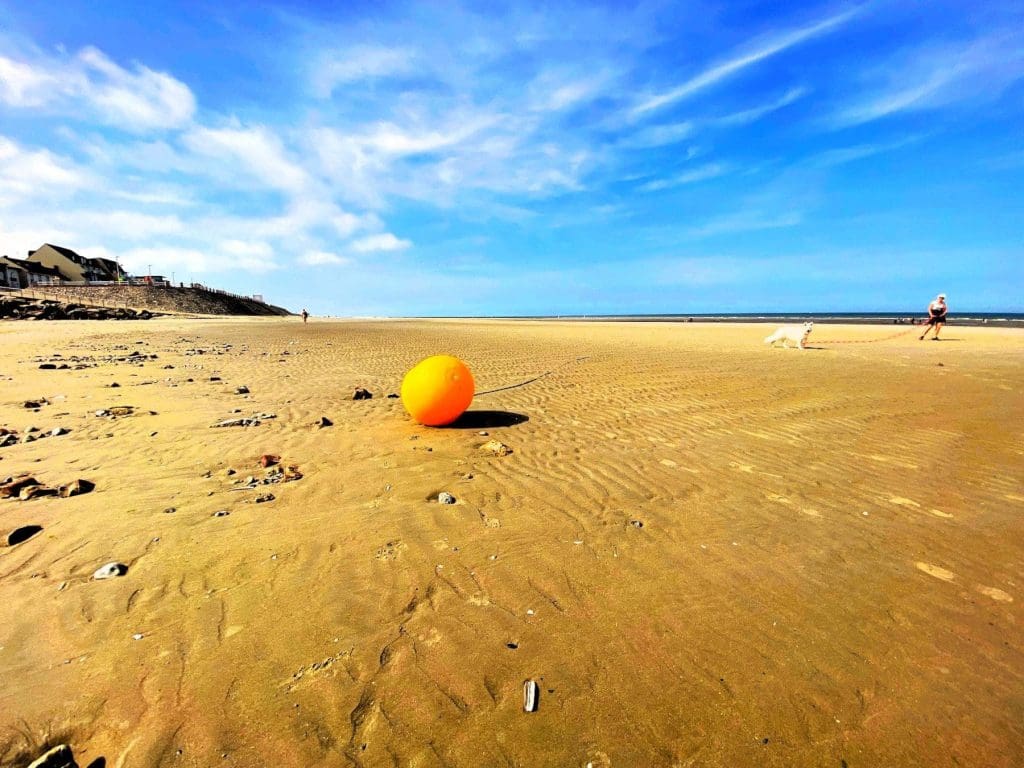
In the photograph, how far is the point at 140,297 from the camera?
59500 millimetres

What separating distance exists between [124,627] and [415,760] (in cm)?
189

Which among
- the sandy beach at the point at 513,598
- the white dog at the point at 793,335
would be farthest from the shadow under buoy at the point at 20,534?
the white dog at the point at 793,335

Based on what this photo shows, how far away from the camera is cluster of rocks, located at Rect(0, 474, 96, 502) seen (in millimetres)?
4289

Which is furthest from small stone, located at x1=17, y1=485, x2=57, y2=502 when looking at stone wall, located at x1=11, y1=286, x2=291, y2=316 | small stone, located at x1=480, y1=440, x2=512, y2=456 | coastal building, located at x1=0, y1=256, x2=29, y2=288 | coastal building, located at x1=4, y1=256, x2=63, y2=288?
coastal building, located at x1=0, y1=256, x2=29, y2=288

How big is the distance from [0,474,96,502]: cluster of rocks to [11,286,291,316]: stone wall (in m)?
61.4

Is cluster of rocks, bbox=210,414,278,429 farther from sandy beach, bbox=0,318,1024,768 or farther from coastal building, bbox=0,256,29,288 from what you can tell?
coastal building, bbox=0,256,29,288

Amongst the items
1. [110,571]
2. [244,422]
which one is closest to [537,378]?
[244,422]

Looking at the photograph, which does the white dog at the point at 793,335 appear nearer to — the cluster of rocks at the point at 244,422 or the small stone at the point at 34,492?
the cluster of rocks at the point at 244,422

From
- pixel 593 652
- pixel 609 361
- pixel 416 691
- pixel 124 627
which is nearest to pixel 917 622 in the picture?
pixel 593 652

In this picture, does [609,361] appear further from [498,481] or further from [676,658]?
[676,658]

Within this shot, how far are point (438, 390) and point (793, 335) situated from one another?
1819 cm

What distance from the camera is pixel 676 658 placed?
8.46 ft

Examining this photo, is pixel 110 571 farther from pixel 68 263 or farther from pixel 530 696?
pixel 68 263

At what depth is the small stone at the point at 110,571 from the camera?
10.3 ft
